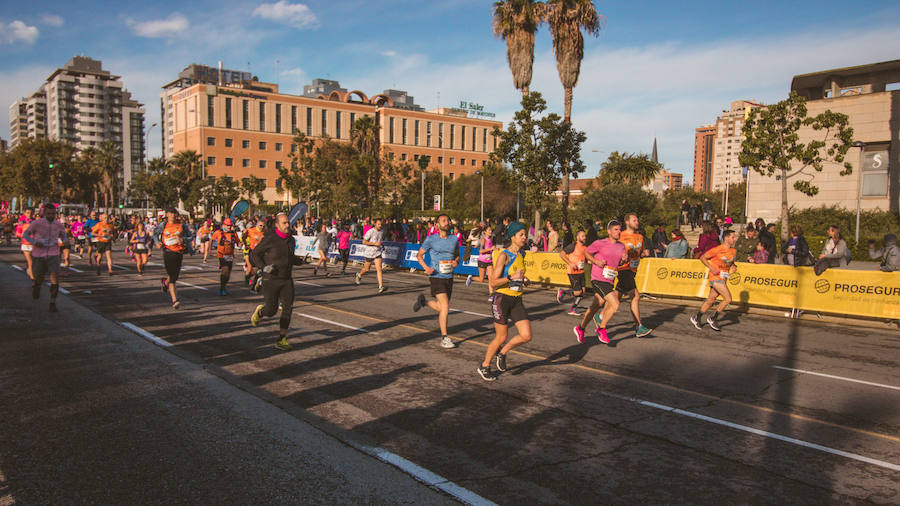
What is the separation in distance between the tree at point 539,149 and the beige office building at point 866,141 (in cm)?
2512

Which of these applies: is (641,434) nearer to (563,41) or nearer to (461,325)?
(461,325)

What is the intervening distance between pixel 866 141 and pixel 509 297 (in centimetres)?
4383

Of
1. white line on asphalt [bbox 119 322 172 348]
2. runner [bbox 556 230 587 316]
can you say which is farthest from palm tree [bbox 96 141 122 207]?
runner [bbox 556 230 587 316]

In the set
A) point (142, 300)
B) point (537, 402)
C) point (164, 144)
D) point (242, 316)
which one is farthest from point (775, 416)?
point (164, 144)

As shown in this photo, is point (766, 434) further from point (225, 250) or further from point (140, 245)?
point (140, 245)

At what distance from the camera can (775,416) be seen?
19.7ft

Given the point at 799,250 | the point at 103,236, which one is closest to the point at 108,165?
the point at 103,236

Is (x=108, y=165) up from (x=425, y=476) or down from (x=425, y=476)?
up

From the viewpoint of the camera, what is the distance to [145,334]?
372 inches

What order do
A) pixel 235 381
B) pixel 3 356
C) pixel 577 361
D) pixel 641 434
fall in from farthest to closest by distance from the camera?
pixel 577 361, pixel 3 356, pixel 235 381, pixel 641 434

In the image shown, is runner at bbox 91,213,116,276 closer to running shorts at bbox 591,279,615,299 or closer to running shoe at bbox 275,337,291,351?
running shoe at bbox 275,337,291,351

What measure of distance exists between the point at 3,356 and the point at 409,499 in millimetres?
6857

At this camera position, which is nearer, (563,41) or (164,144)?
(563,41)

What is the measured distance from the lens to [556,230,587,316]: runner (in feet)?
35.0
